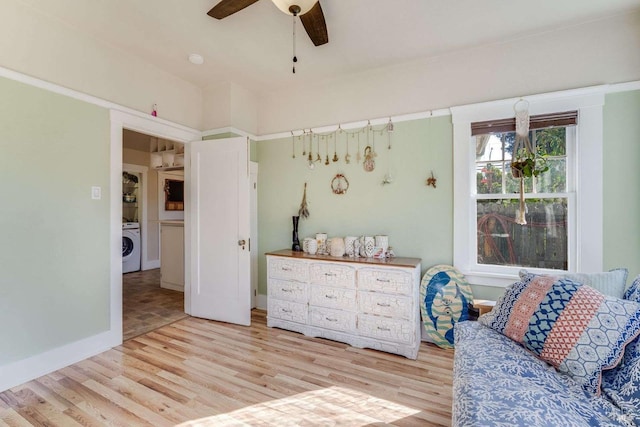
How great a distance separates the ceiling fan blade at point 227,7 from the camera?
1.79 meters

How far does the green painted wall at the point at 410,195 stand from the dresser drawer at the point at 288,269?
525mm

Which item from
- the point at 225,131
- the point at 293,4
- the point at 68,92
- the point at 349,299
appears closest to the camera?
the point at 293,4

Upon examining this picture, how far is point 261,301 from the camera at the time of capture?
371 cm

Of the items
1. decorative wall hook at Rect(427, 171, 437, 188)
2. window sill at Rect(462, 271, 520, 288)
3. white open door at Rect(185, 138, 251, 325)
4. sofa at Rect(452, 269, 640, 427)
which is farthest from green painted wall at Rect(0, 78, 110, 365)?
window sill at Rect(462, 271, 520, 288)

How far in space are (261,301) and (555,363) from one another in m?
3.04

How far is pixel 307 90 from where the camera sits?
3.45 metres

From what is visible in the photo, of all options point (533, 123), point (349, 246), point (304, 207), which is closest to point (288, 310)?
point (349, 246)

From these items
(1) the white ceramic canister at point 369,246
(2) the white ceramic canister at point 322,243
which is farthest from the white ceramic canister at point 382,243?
(2) the white ceramic canister at point 322,243

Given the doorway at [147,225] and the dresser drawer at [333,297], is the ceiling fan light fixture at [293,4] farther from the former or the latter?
the doorway at [147,225]

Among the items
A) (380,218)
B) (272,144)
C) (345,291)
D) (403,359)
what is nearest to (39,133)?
(272,144)

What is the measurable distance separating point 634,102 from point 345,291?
107 inches

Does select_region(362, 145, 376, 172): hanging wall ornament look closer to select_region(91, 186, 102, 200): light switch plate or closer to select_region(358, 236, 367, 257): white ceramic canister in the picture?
select_region(358, 236, 367, 257): white ceramic canister

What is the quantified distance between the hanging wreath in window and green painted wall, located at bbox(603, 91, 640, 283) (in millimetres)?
2175

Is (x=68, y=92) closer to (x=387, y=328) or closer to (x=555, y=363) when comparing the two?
(x=387, y=328)
